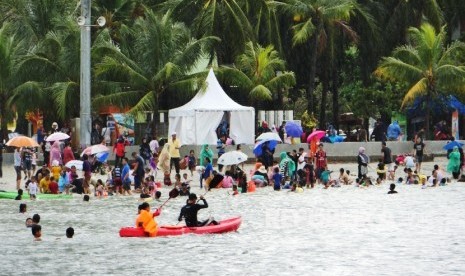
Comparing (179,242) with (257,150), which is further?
(257,150)

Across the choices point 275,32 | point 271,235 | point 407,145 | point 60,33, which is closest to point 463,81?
point 407,145

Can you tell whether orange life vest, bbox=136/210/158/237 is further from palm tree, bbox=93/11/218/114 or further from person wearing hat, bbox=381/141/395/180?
palm tree, bbox=93/11/218/114

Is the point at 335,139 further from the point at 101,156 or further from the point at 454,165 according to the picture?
the point at 101,156

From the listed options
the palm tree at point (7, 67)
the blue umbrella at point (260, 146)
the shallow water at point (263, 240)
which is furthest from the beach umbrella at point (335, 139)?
the shallow water at point (263, 240)

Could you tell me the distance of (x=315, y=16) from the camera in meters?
59.0

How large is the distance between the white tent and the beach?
12.6 meters

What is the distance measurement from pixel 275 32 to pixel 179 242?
3335cm

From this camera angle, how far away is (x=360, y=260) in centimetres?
2464

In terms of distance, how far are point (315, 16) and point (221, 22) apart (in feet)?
15.7

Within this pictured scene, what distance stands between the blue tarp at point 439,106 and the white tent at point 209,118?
30.9 ft

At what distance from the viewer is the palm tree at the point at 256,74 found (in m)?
55.2

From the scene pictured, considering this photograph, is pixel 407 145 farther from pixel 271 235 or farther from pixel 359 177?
pixel 271 235

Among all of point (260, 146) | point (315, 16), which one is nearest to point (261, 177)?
point (260, 146)

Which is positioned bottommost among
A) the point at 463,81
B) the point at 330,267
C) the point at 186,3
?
the point at 330,267
